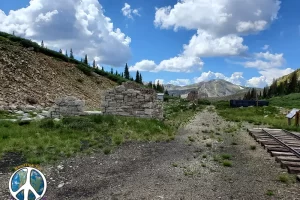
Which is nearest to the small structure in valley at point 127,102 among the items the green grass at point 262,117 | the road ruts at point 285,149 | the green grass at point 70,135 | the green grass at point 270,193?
the green grass at point 70,135

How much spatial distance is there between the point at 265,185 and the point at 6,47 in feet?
109

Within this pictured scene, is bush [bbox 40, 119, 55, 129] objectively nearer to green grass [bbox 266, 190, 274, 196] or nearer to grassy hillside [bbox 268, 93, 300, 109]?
green grass [bbox 266, 190, 274, 196]

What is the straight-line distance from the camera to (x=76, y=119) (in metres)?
16.7

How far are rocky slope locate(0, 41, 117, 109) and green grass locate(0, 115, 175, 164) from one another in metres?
8.70

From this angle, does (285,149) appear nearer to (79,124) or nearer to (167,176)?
(167,176)

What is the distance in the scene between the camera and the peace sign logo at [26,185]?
4.12m

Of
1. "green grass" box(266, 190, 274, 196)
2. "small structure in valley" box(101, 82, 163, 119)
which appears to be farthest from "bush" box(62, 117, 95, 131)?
"green grass" box(266, 190, 274, 196)

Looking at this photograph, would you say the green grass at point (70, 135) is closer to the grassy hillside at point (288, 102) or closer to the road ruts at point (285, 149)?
the road ruts at point (285, 149)

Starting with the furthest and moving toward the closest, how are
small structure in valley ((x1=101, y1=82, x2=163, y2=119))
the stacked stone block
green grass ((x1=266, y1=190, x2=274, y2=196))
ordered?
small structure in valley ((x1=101, y1=82, x2=163, y2=119)) < the stacked stone block < green grass ((x1=266, y1=190, x2=274, y2=196))

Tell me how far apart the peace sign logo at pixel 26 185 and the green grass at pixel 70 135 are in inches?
241

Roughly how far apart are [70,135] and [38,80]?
1982cm

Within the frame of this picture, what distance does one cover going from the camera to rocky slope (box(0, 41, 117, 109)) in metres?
25.7

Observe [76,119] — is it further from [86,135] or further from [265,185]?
[265,185]

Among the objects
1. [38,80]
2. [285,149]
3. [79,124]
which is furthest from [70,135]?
[38,80]
